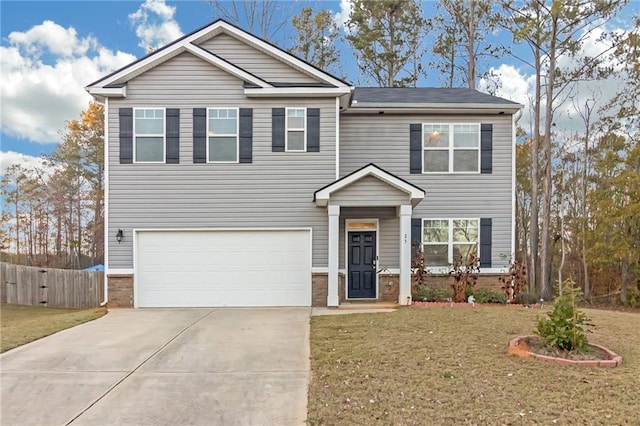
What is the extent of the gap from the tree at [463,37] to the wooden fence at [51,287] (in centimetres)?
1767

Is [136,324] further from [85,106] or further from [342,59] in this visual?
[85,106]

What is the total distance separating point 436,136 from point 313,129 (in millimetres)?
3615

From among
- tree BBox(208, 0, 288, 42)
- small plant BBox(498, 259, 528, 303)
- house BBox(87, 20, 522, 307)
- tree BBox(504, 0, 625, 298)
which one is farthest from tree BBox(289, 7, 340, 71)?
small plant BBox(498, 259, 528, 303)

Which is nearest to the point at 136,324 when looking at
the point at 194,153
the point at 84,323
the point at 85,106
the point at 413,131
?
the point at 84,323

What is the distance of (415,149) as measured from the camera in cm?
1185

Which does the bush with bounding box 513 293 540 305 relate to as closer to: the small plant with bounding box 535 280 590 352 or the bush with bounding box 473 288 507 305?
the bush with bounding box 473 288 507 305

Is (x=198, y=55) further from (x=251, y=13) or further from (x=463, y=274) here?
(x=251, y=13)

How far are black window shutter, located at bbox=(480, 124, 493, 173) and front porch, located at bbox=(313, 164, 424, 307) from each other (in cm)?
278

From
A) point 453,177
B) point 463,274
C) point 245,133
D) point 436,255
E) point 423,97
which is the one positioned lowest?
point 463,274

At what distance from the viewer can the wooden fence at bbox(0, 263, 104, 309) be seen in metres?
12.6

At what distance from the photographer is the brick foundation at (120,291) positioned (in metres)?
10.8

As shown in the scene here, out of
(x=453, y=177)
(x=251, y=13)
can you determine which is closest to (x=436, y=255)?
(x=453, y=177)

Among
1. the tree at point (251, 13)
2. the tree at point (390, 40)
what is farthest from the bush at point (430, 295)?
the tree at point (251, 13)

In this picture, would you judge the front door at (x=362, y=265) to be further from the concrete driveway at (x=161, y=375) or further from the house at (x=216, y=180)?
the concrete driveway at (x=161, y=375)
